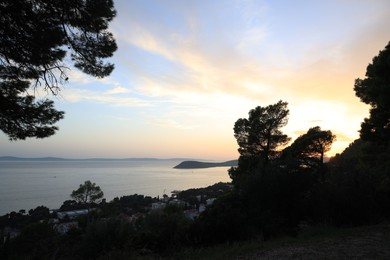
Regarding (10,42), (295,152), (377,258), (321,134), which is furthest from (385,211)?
(10,42)

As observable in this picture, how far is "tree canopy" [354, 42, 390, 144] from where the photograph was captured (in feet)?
29.1

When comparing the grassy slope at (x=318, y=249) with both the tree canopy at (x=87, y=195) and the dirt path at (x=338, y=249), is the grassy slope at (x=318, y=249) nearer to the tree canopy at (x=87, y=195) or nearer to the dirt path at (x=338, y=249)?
the dirt path at (x=338, y=249)

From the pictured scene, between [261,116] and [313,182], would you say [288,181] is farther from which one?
[261,116]

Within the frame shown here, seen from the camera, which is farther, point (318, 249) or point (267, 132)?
point (267, 132)

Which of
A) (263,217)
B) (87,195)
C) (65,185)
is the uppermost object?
(263,217)

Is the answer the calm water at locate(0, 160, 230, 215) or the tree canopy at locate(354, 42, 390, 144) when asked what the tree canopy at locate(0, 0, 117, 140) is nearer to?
the tree canopy at locate(354, 42, 390, 144)

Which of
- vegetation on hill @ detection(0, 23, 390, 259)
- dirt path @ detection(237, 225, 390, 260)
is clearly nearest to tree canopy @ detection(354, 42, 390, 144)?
vegetation on hill @ detection(0, 23, 390, 259)

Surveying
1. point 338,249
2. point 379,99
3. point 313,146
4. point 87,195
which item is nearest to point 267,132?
Answer: point 313,146

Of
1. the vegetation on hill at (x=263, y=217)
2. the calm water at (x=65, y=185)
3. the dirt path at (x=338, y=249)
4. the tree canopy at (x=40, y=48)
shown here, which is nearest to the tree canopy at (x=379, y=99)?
the vegetation on hill at (x=263, y=217)

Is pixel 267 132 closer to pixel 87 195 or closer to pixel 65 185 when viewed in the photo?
pixel 87 195

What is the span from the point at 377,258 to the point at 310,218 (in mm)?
5742

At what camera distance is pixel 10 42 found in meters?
6.27

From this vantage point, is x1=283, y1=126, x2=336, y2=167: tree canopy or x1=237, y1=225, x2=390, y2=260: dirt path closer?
x1=237, y1=225, x2=390, y2=260: dirt path

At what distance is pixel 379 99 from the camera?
354 inches
